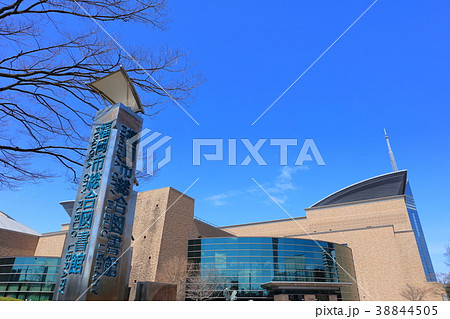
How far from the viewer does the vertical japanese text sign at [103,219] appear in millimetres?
6113

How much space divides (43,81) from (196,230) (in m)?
31.9

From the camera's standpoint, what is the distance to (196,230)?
3641 cm

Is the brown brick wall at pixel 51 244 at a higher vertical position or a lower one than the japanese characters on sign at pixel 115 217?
higher

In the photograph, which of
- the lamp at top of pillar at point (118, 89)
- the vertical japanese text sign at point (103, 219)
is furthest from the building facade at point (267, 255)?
the lamp at top of pillar at point (118, 89)

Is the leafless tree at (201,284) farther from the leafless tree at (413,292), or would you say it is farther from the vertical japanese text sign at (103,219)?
the vertical japanese text sign at (103,219)

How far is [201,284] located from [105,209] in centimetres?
2649

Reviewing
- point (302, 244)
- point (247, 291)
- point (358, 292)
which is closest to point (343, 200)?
point (358, 292)

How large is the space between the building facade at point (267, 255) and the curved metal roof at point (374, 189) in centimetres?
997

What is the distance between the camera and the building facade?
1225 inches

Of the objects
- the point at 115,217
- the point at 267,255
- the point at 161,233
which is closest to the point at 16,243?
the point at 161,233

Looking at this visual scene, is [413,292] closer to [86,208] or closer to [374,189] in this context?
[374,189]
